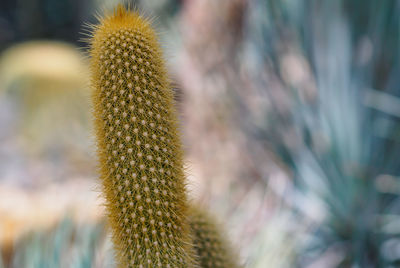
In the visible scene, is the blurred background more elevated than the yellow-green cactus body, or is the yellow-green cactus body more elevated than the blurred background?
the blurred background

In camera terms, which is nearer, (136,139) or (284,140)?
(136,139)

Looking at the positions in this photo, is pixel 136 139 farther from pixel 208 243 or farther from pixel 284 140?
pixel 284 140

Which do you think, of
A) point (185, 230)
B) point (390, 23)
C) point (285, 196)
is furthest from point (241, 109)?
point (185, 230)

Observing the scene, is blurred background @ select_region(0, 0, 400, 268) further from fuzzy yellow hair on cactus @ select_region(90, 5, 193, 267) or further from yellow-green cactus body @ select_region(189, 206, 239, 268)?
fuzzy yellow hair on cactus @ select_region(90, 5, 193, 267)

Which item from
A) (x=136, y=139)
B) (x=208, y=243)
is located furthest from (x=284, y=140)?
(x=136, y=139)

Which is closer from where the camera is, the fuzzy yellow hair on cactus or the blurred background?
the fuzzy yellow hair on cactus

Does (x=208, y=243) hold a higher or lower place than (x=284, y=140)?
lower

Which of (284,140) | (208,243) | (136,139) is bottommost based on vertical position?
(208,243)

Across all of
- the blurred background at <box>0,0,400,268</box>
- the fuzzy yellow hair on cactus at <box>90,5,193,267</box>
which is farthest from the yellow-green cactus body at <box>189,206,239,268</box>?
the blurred background at <box>0,0,400,268</box>
